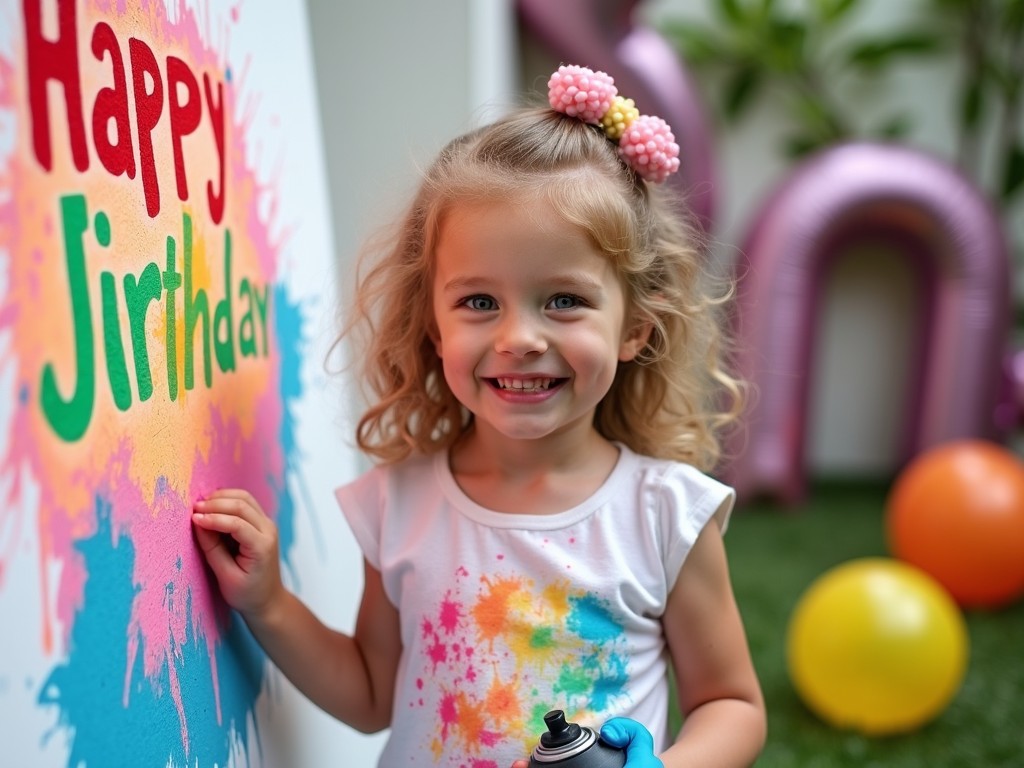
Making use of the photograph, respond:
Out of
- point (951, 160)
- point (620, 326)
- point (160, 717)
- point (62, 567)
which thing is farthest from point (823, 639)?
point (951, 160)

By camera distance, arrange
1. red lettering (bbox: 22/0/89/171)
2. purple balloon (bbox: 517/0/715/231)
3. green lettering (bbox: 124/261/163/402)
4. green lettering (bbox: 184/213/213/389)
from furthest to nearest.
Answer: purple balloon (bbox: 517/0/715/231) < green lettering (bbox: 184/213/213/389) < green lettering (bbox: 124/261/163/402) < red lettering (bbox: 22/0/89/171)

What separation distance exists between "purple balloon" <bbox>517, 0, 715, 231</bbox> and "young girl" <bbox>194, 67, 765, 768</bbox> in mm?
2112

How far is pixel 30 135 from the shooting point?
62 centimetres

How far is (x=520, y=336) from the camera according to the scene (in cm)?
96

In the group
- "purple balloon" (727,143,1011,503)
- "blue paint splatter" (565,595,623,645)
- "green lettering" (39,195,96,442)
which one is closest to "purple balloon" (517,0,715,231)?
"purple balloon" (727,143,1011,503)

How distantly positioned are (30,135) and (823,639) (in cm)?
177

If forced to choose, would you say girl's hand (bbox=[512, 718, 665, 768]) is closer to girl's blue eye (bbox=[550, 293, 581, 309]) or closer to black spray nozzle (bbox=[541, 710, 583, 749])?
black spray nozzle (bbox=[541, 710, 583, 749])

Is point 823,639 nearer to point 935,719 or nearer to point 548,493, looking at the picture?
point 935,719

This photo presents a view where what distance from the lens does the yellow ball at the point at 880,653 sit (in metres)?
1.99

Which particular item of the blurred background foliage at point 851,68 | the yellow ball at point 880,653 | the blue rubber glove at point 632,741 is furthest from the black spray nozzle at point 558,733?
the blurred background foliage at point 851,68

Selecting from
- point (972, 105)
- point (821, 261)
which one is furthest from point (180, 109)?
point (972, 105)

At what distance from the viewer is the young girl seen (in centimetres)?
98

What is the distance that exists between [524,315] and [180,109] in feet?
1.07

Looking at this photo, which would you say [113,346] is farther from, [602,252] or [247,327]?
[602,252]
